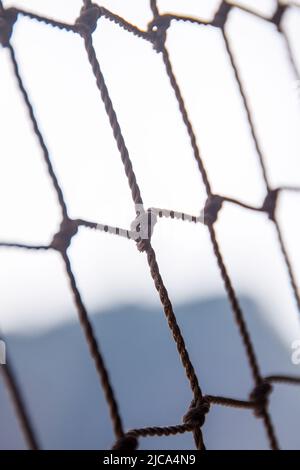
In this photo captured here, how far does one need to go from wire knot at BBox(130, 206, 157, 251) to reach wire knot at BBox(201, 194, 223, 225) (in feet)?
0.30

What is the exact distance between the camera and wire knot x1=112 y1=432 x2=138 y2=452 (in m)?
0.43

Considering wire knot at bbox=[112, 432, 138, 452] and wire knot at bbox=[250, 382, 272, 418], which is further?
wire knot at bbox=[250, 382, 272, 418]

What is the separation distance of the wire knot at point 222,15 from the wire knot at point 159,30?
0.10 metres

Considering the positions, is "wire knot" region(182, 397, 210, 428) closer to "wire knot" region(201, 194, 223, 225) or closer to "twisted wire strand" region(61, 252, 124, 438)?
"twisted wire strand" region(61, 252, 124, 438)

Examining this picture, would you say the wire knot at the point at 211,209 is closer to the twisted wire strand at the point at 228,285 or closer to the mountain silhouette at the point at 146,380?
the twisted wire strand at the point at 228,285

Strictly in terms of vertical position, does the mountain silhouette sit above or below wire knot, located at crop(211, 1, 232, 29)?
below

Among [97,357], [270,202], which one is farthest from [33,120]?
[270,202]

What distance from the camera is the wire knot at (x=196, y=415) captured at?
0.49 meters

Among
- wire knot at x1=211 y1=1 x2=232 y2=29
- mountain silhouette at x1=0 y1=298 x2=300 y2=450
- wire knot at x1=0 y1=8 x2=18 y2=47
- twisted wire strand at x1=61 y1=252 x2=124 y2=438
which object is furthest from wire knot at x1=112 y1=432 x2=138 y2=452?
mountain silhouette at x1=0 y1=298 x2=300 y2=450

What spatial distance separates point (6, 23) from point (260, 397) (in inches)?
16.5
